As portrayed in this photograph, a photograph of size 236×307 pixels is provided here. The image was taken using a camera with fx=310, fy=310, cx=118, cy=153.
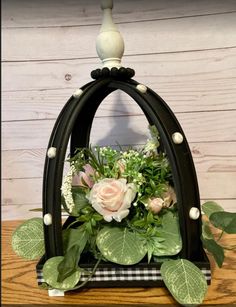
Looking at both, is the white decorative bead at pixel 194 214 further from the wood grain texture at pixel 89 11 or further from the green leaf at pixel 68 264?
the wood grain texture at pixel 89 11

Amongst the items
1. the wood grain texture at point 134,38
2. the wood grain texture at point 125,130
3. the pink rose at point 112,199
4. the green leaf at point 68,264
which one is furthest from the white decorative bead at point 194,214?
the wood grain texture at point 134,38

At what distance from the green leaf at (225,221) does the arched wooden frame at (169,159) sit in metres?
→ 0.06

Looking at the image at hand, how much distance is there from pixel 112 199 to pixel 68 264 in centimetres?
13

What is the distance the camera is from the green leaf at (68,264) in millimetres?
521

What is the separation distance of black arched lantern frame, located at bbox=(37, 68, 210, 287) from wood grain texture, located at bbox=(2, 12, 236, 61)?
1.59 feet

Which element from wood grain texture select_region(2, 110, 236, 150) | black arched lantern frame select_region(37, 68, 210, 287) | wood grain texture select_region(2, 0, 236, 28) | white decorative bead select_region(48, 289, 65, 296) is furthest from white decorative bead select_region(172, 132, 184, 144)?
wood grain texture select_region(2, 0, 236, 28)

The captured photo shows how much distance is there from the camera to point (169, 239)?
56cm

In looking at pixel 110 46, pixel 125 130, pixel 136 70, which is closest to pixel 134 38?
pixel 136 70

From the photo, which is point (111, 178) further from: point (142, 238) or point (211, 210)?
point (211, 210)

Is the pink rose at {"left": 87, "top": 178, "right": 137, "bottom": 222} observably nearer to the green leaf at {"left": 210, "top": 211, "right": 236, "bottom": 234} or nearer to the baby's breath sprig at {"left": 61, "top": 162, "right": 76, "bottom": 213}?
the baby's breath sprig at {"left": 61, "top": 162, "right": 76, "bottom": 213}

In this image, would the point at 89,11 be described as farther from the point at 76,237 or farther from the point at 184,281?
the point at 184,281

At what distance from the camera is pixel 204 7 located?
3.23 ft

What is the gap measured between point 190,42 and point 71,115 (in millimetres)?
605

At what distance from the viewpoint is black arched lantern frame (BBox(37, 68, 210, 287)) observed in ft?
1.74
